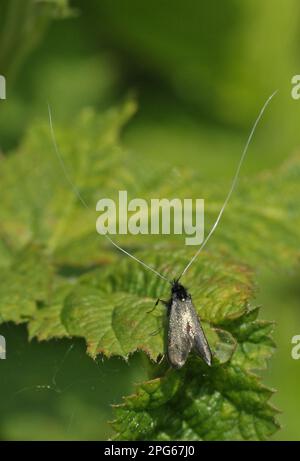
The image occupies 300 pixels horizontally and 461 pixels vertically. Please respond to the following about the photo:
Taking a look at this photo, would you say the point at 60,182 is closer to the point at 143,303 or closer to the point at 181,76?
the point at 143,303

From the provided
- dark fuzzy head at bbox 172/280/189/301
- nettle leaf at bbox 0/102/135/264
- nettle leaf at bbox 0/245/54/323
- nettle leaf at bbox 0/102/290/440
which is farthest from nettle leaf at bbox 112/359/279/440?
nettle leaf at bbox 0/102/135/264

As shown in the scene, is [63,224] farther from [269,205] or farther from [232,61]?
[232,61]

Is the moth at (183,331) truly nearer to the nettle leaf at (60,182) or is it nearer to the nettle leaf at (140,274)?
the nettle leaf at (140,274)

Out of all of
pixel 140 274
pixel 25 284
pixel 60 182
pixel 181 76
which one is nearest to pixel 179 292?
pixel 140 274

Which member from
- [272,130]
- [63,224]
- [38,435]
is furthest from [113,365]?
[272,130]

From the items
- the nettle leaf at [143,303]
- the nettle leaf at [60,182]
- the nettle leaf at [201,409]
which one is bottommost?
the nettle leaf at [201,409]

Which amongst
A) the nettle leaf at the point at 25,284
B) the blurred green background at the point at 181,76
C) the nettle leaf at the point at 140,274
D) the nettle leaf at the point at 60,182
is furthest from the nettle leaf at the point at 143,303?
the blurred green background at the point at 181,76

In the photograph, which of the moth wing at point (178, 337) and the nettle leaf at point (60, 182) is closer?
the moth wing at point (178, 337)
